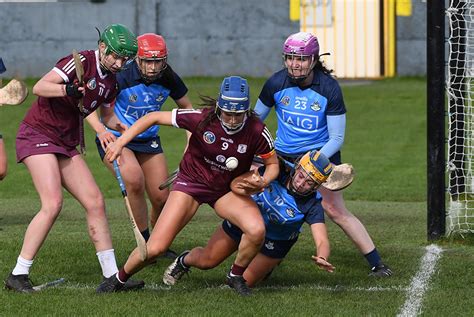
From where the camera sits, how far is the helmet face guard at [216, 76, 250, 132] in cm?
755

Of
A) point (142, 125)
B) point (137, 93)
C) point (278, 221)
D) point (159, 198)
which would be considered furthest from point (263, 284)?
point (137, 93)

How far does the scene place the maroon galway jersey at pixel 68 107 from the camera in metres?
8.05

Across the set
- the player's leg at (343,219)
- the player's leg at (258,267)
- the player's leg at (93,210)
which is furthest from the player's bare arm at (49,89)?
the player's leg at (343,219)

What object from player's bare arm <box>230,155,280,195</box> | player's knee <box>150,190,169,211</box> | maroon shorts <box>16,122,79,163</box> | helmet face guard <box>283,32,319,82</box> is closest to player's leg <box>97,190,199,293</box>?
player's bare arm <box>230,155,280,195</box>

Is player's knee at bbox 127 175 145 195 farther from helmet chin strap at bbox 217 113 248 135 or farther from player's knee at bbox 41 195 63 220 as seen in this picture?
helmet chin strap at bbox 217 113 248 135

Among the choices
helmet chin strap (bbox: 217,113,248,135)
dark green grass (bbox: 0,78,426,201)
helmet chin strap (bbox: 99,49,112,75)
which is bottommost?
dark green grass (bbox: 0,78,426,201)

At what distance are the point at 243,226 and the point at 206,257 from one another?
2.03ft

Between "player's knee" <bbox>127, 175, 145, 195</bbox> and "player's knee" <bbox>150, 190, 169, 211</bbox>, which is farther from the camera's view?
"player's knee" <bbox>150, 190, 169, 211</bbox>

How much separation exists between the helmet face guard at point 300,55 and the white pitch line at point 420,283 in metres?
1.84

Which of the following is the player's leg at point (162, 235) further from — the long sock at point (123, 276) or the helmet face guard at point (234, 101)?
the helmet face guard at point (234, 101)

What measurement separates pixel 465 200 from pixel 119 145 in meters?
4.44

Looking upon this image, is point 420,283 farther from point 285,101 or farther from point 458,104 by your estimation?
point 458,104

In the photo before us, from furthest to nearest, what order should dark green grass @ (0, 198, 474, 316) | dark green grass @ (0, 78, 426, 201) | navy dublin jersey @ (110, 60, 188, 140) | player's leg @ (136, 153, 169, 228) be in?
dark green grass @ (0, 78, 426, 201)
player's leg @ (136, 153, 169, 228)
navy dublin jersey @ (110, 60, 188, 140)
dark green grass @ (0, 198, 474, 316)

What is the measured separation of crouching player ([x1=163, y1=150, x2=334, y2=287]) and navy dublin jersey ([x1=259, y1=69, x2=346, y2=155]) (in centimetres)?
76
